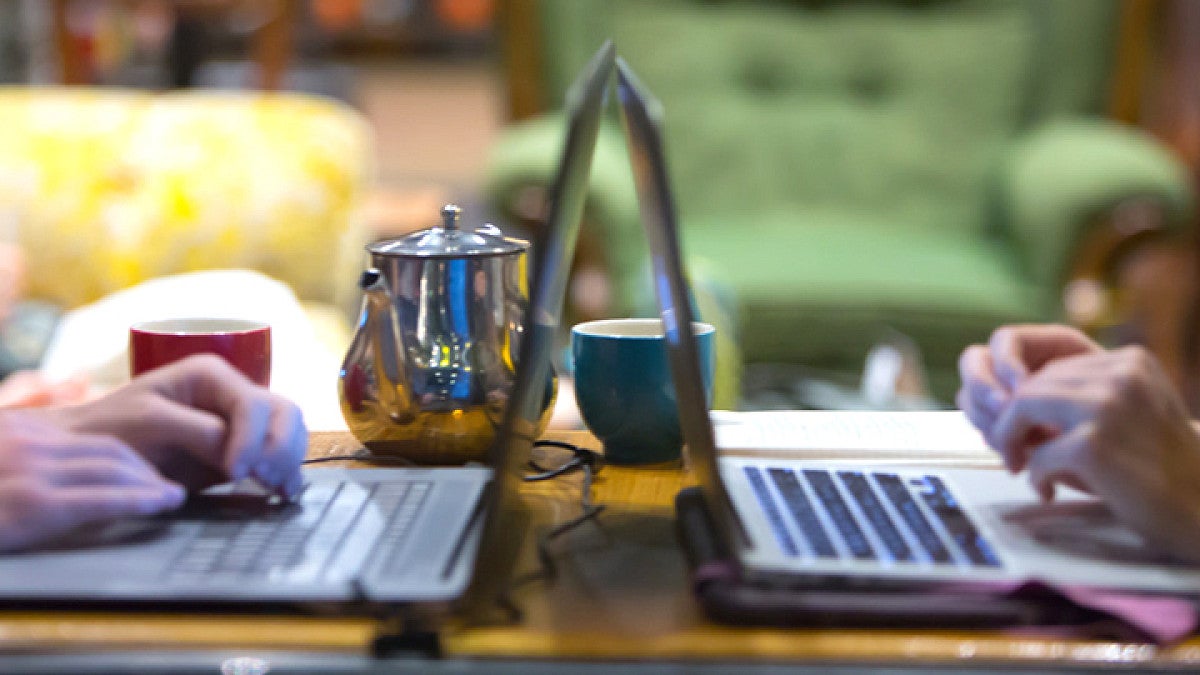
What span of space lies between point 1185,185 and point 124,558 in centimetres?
210

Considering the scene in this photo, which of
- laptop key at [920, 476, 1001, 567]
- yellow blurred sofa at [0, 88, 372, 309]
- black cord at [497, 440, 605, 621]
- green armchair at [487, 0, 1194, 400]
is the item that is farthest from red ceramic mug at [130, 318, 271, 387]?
green armchair at [487, 0, 1194, 400]

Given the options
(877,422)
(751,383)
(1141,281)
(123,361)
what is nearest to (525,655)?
(877,422)

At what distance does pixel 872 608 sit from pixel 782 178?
2.09 metres

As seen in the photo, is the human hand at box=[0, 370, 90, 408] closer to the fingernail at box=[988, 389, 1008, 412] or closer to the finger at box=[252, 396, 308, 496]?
the finger at box=[252, 396, 308, 496]

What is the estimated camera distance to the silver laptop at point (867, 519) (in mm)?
531

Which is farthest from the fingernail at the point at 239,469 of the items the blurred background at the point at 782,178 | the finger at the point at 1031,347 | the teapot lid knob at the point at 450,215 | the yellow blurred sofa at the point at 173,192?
the yellow blurred sofa at the point at 173,192

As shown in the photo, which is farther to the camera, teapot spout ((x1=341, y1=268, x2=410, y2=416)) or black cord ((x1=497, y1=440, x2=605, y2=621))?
teapot spout ((x1=341, y1=268, x2=410, y2=416))

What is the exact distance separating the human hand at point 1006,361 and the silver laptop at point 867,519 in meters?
0.04

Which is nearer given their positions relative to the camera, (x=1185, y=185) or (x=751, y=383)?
(x=751, y=383)

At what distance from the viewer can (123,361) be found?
4.34 ft

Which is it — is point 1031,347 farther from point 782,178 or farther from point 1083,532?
point 782,178

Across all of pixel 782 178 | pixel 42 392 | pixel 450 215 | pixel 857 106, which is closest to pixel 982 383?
pixel 450 215

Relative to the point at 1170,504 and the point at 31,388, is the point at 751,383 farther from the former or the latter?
the point at 1170,504

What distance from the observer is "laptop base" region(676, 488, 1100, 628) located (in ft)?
1.66
